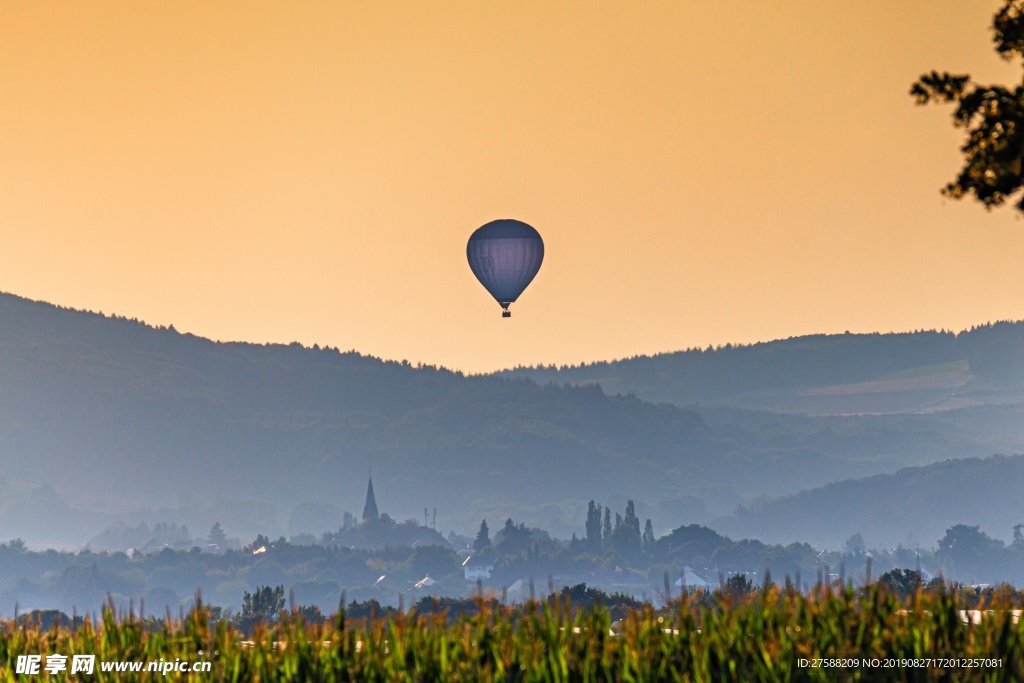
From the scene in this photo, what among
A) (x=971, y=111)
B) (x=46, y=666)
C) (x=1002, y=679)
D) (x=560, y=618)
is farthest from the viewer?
(x=971, y=111)

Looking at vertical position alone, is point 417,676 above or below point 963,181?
below

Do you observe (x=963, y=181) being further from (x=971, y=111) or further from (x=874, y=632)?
(x=874, y=632)

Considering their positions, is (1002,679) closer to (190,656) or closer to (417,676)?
(417,676)

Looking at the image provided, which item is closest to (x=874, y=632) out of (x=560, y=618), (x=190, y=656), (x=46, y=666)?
(x=560, y=618)

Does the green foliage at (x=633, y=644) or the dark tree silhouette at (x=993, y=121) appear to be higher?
the dark tree silhouette at (x=993, y=121)

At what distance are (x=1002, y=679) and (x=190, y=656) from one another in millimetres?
15201

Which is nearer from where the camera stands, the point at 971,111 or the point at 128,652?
the point at 128,652

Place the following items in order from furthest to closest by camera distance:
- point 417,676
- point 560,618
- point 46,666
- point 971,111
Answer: point 971,111, point 46,666, point 560,618, point 417,676

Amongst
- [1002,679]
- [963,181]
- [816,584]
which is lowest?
[1002,679]

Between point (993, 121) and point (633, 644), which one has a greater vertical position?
point (993, 121)

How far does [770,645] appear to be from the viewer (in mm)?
28328

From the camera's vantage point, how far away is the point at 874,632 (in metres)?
28.6

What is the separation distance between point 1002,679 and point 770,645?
3815mm

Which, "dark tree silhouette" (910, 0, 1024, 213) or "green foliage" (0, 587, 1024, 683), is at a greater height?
"dark tree silhouette" (910, 0, 1024, 213)
